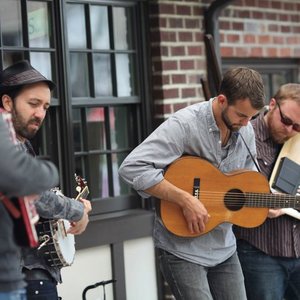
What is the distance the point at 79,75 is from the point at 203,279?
1.84 meters

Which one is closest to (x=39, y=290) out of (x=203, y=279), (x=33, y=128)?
(x=33, y=128)

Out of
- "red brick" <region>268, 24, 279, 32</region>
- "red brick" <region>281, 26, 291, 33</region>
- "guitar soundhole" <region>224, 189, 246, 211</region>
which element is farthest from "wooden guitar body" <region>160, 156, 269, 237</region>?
"red brick" <region>281, 26, 291, 33</region>

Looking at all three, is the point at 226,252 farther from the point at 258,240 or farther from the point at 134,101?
the point at 134,101

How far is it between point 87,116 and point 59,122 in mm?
284

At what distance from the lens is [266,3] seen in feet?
21.5

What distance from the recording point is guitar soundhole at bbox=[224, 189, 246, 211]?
4.29m

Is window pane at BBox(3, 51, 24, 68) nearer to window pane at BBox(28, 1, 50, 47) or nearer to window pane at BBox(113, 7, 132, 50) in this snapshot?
window pane at BBox(28, 1, 50, 47)

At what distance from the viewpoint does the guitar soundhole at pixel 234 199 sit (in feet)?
14.1

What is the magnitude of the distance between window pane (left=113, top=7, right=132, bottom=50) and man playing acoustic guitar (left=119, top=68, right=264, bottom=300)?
1457 millimetres

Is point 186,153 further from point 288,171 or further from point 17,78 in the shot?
point 17,78

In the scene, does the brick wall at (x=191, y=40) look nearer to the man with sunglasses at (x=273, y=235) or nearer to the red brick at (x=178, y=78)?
the red brick at (x=178, y=78)

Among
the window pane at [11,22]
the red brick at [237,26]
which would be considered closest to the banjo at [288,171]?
the window pane at [11,22]

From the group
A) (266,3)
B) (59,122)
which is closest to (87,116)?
(59,122)

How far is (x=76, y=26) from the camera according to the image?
529 cm
